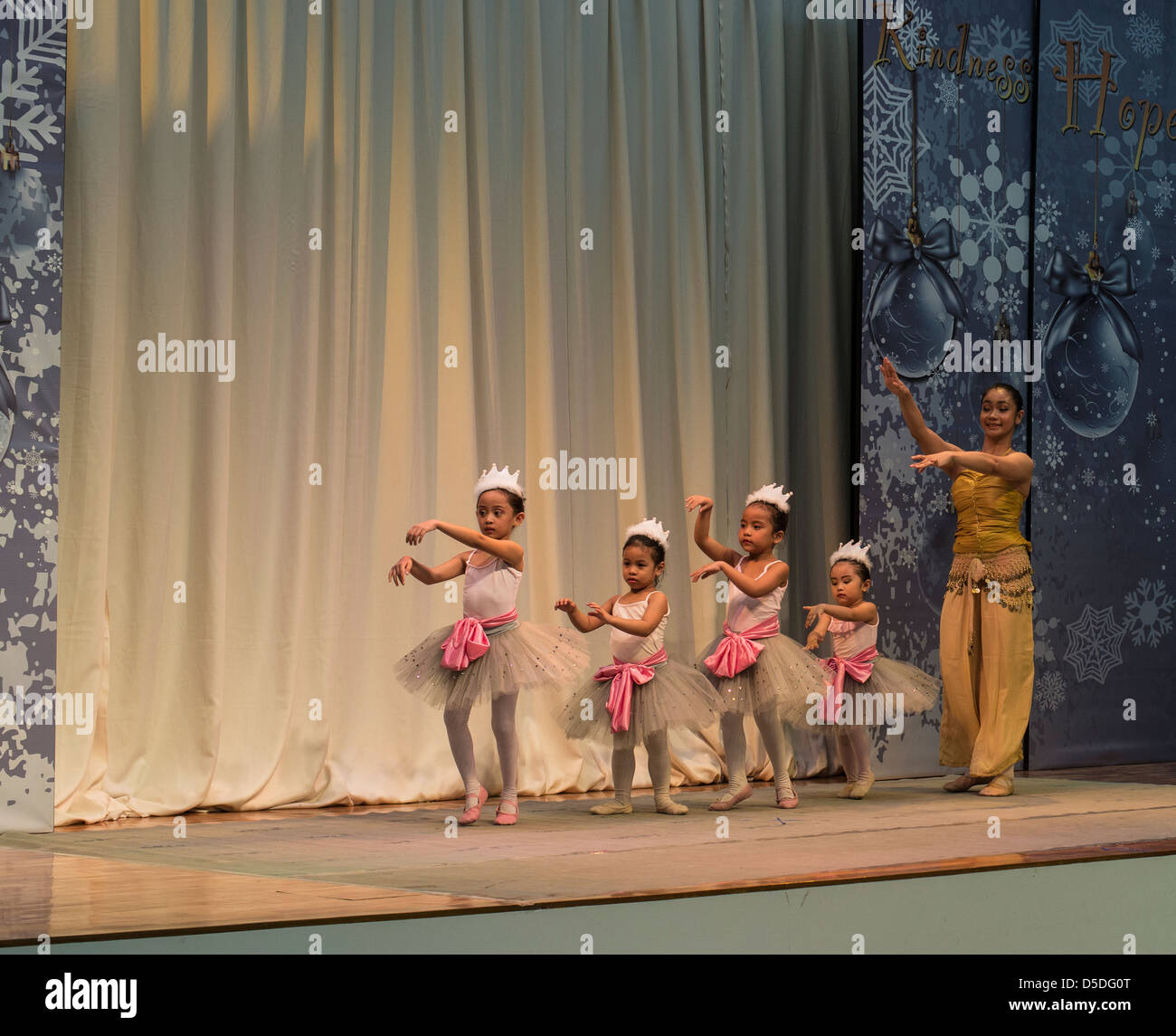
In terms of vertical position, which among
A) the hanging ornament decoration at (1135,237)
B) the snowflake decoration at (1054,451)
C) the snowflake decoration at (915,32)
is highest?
the snowflake decoration at (915,32)

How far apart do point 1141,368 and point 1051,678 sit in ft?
4.75

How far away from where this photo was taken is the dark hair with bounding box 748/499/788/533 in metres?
→ 5.39

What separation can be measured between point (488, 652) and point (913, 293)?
267 cm

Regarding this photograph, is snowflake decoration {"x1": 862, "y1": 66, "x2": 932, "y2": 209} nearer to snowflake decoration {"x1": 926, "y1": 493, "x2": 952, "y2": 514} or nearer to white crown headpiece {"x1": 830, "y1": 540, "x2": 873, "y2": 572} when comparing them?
snowflake decoration {"x1": 926, "y1": 493, "x2": 952, "y2": 514}

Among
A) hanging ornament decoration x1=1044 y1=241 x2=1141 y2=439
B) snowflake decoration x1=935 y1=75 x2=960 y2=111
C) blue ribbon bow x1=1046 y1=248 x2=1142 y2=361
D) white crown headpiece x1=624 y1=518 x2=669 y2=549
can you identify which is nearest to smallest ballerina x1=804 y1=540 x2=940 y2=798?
white crown headpiece x1=624 y1=518 x2=669 y2=549

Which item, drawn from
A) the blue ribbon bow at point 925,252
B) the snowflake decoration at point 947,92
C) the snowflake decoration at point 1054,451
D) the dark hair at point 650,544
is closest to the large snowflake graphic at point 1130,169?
the snowflake decoration at point 947,92

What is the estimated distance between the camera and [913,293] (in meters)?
6.45

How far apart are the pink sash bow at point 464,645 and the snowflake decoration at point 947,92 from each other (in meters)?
3.22

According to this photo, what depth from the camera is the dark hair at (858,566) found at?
18.5 feet

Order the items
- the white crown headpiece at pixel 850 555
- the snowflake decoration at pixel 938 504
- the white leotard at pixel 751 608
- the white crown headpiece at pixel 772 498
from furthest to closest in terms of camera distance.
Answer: the snowflake decoration at pixel 938 504
the white crown headpiece at pixel 850 555
the white crown headpiece at pixel 772 498
the white leotard at pixel 751 608

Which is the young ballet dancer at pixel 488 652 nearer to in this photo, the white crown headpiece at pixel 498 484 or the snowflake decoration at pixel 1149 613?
the white crown headpiece at pixel 498 484

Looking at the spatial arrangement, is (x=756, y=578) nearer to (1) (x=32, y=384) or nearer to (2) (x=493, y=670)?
(2) (x=493, y=670)
